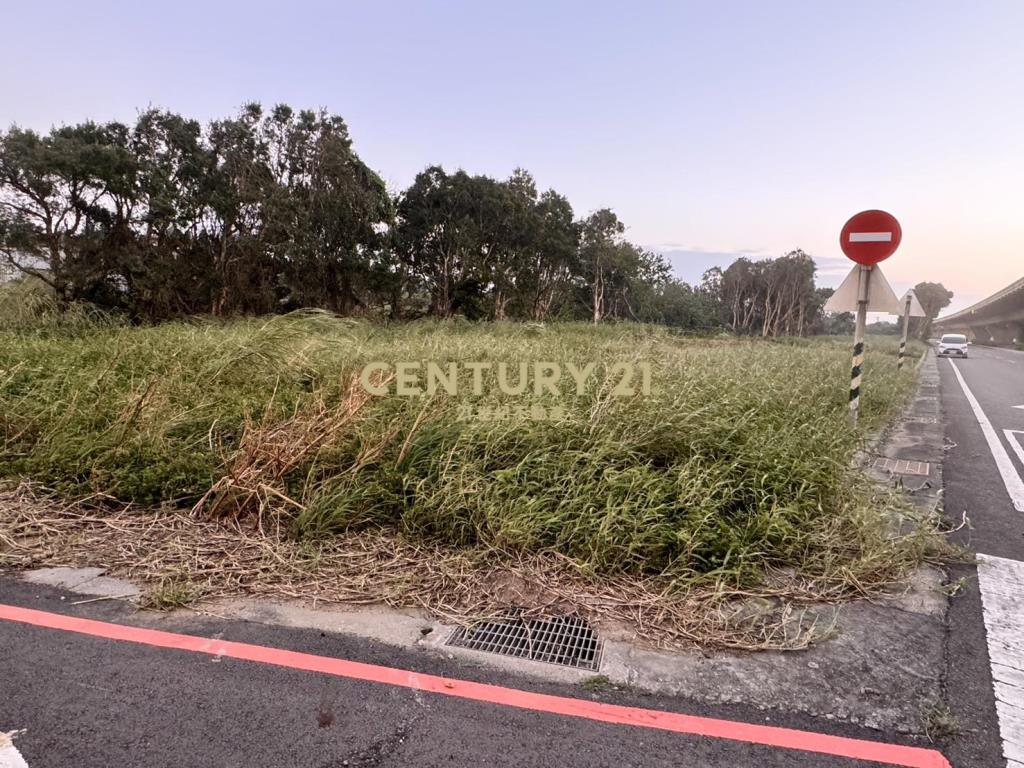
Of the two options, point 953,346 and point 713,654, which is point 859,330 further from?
point 953,346

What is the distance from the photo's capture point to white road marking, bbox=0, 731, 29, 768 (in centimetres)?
151

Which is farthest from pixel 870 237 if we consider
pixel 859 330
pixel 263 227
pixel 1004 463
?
pixel 263 227

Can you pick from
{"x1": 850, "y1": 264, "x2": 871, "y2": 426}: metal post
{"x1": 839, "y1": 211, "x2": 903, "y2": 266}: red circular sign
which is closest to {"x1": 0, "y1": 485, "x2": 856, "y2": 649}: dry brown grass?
{"x1": 850, "y1": 264, "x2": 871, "y2": 426}: metal post

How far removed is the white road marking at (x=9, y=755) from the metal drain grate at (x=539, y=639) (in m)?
1.37

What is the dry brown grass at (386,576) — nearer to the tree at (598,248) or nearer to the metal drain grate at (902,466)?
the metal drain grate at (902,466)

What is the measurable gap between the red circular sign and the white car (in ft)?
88.9

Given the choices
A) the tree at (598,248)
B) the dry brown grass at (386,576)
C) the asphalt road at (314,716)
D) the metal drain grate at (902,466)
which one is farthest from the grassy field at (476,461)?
the tree at (598,248)

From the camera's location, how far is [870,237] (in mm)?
4766

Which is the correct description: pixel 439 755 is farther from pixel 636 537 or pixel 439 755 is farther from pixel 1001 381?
pixel 1001 381

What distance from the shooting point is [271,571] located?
8.85 ft

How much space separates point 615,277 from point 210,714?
1118 inches

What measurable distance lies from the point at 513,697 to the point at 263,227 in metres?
13.5

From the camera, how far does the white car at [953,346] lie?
25188 millimetres

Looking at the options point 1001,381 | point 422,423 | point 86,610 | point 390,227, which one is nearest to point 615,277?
point 390,227
